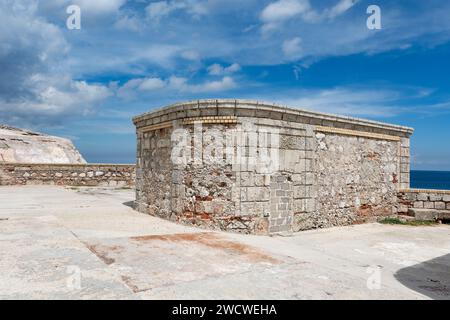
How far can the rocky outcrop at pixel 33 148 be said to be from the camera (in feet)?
63.0

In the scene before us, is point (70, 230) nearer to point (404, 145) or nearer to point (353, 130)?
point (353, 130)

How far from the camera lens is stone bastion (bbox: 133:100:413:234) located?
695 centimetres

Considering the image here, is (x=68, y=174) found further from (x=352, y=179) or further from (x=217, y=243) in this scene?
(x=217, y=243)

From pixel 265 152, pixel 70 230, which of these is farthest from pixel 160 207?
pixel 265 152

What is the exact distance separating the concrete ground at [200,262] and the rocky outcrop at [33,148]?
1306 cm

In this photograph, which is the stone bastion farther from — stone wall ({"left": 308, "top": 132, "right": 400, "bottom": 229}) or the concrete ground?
the concrete ground

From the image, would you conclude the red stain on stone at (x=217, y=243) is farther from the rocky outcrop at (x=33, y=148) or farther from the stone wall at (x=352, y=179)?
the rocky outcrop at (x=33, y=148)

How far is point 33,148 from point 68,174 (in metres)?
4.96

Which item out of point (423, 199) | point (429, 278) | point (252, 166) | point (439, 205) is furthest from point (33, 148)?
point (429, 278)

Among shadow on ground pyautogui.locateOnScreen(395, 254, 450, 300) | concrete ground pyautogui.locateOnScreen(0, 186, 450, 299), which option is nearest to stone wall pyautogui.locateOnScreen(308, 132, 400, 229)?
concrete ground pyautogui.locateOnScreen(0, 186, 450, 299)

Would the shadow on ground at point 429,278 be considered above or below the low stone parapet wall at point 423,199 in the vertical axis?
below

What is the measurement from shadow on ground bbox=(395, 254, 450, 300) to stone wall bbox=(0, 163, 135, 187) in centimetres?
1473

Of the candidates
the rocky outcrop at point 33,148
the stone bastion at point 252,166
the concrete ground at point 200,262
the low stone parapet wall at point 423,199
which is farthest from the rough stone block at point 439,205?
the rocky outcrop at point 33,148
